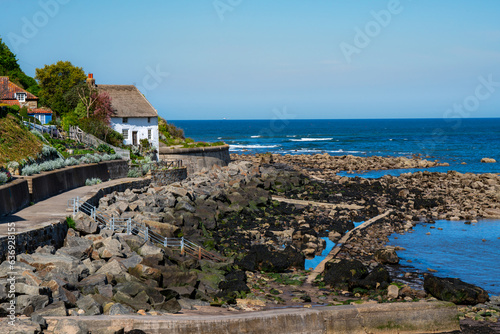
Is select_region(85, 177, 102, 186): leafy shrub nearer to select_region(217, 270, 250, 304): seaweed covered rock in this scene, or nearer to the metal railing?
the metal railing

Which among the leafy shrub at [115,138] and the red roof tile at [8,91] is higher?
the red roof tile at [8,91]

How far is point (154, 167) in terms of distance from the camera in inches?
1227

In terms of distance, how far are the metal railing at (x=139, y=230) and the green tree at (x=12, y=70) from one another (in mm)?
34825

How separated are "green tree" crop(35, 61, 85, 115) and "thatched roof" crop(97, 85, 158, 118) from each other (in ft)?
10.4

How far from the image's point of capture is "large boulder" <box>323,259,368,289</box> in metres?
16.1

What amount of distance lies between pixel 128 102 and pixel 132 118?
1850mm

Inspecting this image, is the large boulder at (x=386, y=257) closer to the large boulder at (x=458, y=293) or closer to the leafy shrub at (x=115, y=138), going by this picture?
the large boulder at (x=458, y=293)

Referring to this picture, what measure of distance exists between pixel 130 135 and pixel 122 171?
11.3 metres

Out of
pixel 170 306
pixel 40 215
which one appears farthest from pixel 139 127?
pixel 170 306

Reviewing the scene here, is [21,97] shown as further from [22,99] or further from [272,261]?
Answer: [272,261]

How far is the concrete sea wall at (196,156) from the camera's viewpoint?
3931 cm

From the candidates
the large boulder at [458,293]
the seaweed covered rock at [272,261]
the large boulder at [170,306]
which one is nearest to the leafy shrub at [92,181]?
the seaweed covered rock at [272,261]

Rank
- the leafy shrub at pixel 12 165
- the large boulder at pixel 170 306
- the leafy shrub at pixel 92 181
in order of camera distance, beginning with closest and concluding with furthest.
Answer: the large boulder at pixel 170 306, the leafy shrub at pixel 12 165, the leafy shrub at pixel 92 181

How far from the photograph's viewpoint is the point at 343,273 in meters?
16.3
